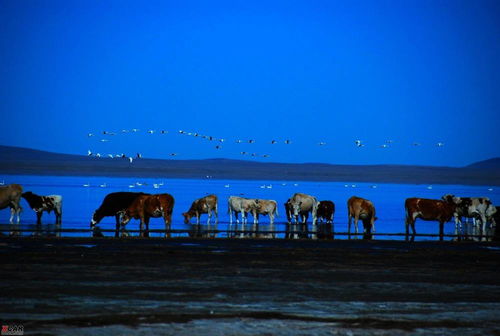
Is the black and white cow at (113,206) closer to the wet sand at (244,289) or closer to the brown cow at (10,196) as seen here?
the brown cow at (10,196)

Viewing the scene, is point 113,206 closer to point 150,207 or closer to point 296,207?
point 150,207

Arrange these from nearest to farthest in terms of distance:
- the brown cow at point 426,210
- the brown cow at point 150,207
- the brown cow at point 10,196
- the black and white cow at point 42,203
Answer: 1. the brown cow at point 150,207
2. the brown cow at point 426,210
3. the brown cow at point 10,196
4. the black and white cow at point 42,203

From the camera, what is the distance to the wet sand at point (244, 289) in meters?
12.1

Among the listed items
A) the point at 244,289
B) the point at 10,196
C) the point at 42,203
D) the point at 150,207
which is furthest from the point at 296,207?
the point at 244,289

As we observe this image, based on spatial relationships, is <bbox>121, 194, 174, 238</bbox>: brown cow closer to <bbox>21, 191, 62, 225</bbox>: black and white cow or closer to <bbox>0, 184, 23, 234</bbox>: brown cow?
<bbox>21, 191, 62, 225</bbox>: black and white cow

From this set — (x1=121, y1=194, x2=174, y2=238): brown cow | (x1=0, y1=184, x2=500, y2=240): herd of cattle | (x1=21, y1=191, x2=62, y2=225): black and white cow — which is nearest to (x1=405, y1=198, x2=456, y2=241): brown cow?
(x1=0, y1=184, x2=500, y2=240): herd of cattle

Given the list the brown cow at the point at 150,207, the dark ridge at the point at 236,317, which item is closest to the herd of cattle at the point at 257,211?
the brown cow at the point at 150,207

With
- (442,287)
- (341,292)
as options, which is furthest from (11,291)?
(442,287)

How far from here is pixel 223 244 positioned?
27.1 metres

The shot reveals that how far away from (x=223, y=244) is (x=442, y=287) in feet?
35.6

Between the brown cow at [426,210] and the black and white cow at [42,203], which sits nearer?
the brown cow at [426,210]

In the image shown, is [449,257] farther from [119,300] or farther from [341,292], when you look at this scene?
[119,300]

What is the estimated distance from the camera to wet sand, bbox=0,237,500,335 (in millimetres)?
12094

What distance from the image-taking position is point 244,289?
16.2m
